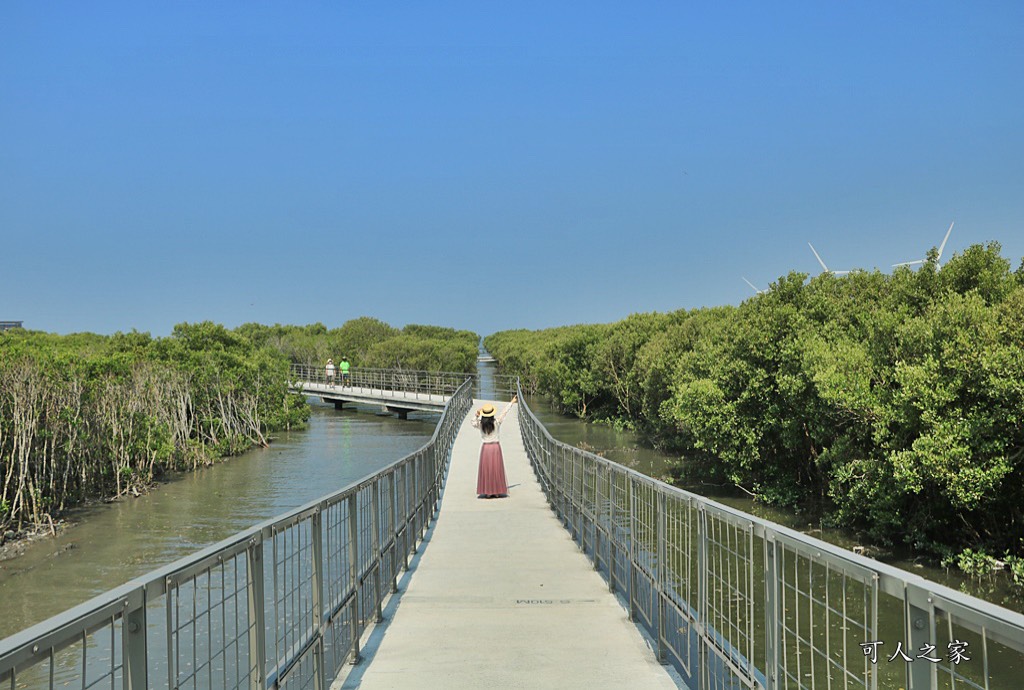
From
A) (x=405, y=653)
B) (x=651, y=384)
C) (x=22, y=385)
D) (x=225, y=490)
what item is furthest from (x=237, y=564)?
(x=651, y=384)

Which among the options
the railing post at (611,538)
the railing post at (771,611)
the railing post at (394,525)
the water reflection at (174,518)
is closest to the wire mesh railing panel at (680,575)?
the railing post at (771,611)

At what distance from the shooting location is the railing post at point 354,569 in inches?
214

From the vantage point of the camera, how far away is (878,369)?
14906 mm

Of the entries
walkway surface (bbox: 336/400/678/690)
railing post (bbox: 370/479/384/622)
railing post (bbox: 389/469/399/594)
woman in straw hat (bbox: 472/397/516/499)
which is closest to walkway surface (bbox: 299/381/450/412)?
woman in straw hat (bbox: 472/397/516/499)

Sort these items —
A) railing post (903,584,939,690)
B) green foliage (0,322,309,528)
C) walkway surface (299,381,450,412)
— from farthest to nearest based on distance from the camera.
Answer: walkway surface (299,381,450,412) → green foliage (0,322,309,528) → railing post (903,584,939,690)

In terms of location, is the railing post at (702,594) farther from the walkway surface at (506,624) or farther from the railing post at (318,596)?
the railing post at (318,596)

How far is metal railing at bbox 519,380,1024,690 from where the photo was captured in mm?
2246

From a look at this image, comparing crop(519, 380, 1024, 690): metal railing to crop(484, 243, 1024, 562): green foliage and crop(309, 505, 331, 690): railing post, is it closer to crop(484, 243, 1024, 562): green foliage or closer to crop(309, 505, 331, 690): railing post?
crop(309, 505, 331, 690): railing post

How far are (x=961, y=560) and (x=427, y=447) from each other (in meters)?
8.48

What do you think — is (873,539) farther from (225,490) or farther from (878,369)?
(225,490)

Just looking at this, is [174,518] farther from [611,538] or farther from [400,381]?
[400,381]

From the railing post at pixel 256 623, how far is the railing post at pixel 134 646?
3.38 feet

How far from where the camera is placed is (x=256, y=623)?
363cm

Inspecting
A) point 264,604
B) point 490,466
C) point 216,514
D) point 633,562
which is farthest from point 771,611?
point 216,514
